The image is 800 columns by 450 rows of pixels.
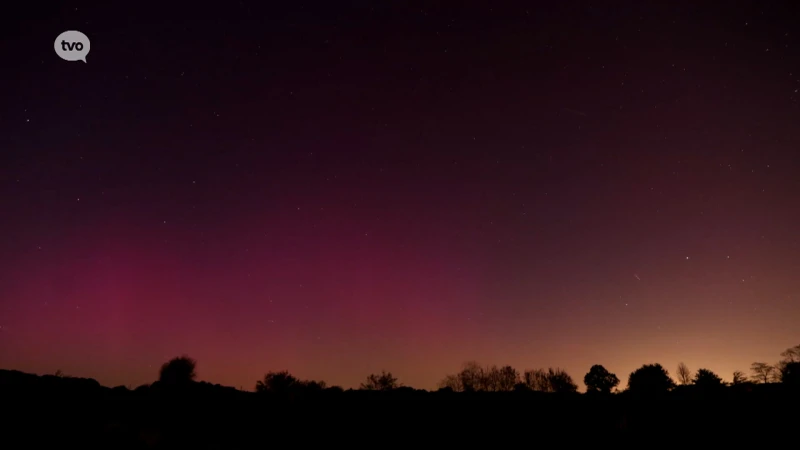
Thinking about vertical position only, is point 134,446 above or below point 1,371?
below

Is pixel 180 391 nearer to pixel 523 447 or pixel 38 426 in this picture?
pixel 38 426

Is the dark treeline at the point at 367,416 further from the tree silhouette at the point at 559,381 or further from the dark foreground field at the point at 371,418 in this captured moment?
the tree silhouette at the point at 559,381

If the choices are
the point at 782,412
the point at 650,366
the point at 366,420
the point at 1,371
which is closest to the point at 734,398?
the point at 782,412

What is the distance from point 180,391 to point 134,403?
3.15 meters

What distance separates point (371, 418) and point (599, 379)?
80.2 metres

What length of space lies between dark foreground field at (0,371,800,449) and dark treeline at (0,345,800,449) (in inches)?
2.1

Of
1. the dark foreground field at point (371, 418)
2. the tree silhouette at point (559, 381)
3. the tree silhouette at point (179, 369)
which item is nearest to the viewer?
the dark foreground field at point (371, 418)

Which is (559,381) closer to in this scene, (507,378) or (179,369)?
(507,378)

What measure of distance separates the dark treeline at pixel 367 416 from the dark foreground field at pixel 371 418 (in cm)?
5

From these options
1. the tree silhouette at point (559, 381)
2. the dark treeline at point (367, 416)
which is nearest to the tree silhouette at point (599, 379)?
the tree silhouette at point (559, 381)

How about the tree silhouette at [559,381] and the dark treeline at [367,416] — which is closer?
the dark treeline at [367,416]

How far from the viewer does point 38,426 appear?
16.8 m

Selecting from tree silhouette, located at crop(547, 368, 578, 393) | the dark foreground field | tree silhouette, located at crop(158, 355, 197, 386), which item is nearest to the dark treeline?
the dark foreground field

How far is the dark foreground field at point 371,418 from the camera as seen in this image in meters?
17.5
